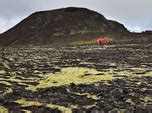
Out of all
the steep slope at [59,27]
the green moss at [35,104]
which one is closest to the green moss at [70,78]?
the green moss at [35,104]

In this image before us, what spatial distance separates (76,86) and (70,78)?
3396mm

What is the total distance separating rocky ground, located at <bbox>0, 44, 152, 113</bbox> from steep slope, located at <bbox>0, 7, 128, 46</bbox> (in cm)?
4805

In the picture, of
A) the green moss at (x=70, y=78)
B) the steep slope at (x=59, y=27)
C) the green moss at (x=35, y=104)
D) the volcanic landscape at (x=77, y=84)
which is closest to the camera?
the green moss at (x=35, y=104)

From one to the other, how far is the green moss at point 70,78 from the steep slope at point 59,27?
51612 mm

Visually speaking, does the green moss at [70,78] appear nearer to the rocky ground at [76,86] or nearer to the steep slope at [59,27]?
the rocky ground at [76,86]

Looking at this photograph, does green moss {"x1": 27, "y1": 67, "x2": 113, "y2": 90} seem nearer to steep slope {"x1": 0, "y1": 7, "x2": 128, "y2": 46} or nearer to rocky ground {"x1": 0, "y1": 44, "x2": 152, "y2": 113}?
rocky ground {"x1": 0, "y1": 44, "x2": 152, "y2": 113}

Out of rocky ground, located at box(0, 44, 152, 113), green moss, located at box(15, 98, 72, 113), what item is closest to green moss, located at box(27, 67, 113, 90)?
rocky ground, located at box(0, 44, 152, 113)

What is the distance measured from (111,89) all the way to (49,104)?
187 inches

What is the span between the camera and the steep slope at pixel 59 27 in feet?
298

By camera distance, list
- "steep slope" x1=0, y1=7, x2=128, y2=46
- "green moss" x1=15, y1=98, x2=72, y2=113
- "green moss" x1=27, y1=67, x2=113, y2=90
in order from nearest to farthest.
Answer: "green moss" x1=15, y1=98, x2=72, y2=113 → "green moss" x1=27, y1=67, x2=113, y2=90 → "steep slope" x1=0, y1=7, x2=128, y2=46

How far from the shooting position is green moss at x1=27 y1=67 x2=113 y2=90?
27.6m

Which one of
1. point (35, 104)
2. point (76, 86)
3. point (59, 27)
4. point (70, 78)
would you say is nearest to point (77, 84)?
point (76, 86)

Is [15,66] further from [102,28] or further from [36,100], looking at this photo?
[102,28]

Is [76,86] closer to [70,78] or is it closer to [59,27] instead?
[70,78]
